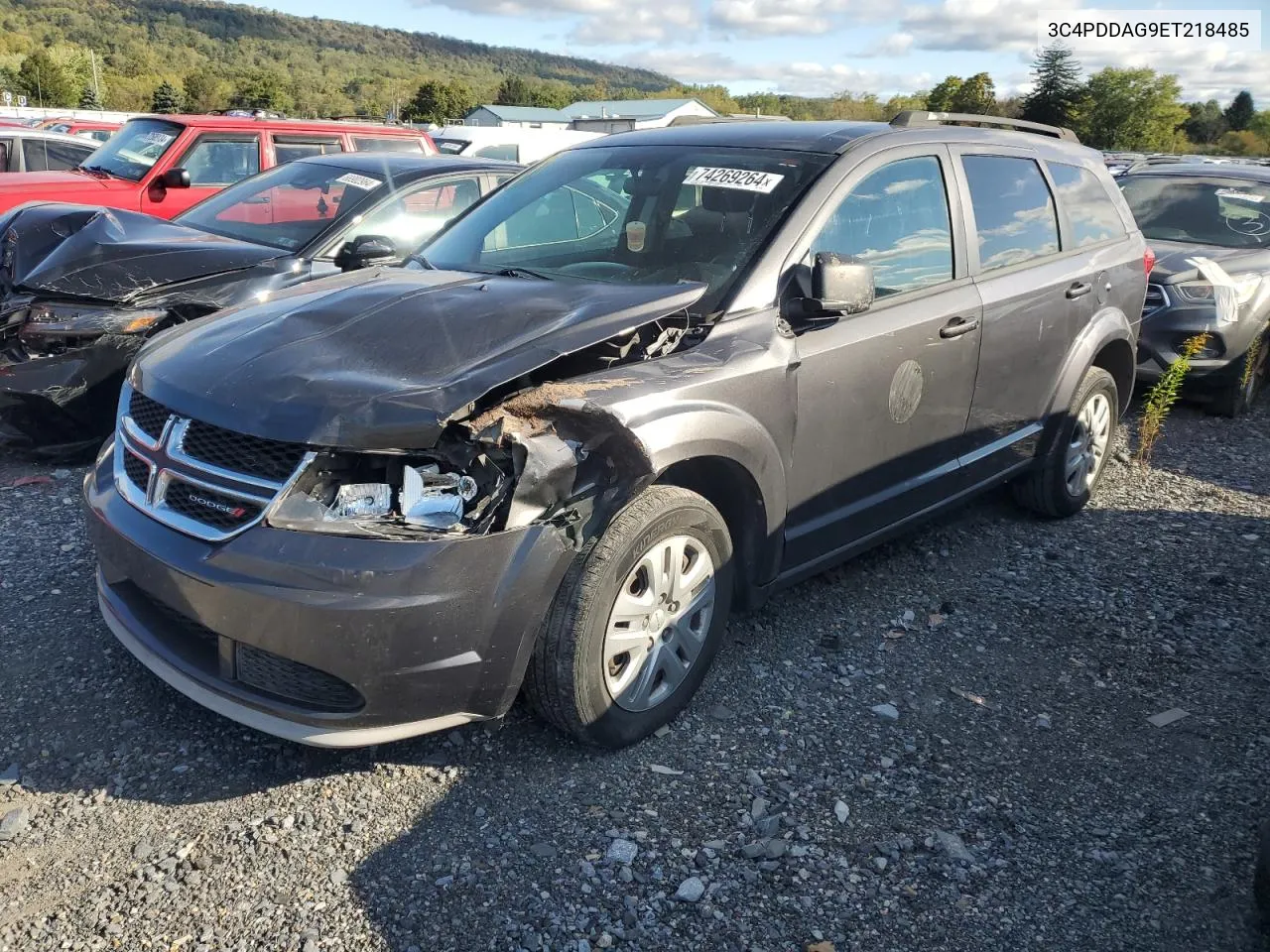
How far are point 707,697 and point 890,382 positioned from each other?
1320 mm

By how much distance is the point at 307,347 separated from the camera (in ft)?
9.61

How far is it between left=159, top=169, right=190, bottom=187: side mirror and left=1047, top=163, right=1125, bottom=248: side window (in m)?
6.68

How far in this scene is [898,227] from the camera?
3.85 m

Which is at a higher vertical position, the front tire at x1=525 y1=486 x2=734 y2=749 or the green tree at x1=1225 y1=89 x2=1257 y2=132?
the green tree at x1=1225 y1=89 x2=1257 y2=132

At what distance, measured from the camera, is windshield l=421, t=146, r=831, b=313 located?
350 centimetres

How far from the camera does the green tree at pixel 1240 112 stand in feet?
246

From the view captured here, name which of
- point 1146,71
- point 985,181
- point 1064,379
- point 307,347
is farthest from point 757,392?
point 1146,71

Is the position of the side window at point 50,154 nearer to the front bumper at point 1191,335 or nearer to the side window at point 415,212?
the side window at point 415,212

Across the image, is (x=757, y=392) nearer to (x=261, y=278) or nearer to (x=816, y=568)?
(x=816, y=568)

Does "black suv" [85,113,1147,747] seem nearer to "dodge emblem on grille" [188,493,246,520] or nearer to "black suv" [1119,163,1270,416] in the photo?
"dodge emblem on grille" [188,493,246,520]

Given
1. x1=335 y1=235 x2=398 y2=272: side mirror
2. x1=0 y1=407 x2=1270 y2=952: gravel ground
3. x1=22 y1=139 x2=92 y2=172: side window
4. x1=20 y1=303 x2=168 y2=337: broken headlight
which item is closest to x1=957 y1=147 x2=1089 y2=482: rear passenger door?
x1=0 y1=407 x2=1270 y2=952: gravel ground

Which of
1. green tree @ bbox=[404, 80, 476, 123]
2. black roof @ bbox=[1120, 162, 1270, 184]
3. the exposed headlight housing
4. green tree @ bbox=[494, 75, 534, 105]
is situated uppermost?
green tree @ bbox=[494, 75, 534, 105]

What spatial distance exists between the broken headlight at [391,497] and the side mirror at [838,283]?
1281 mm

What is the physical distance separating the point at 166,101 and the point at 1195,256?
64705 millimetres
